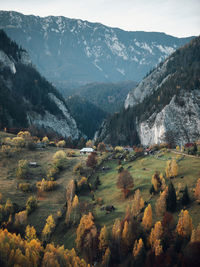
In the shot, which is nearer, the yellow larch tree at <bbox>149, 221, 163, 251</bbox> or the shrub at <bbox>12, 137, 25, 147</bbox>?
the yellow larch tree at <bbox>149, 221, 163, 251</bbox>

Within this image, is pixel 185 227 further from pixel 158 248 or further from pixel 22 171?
pixel 22 171

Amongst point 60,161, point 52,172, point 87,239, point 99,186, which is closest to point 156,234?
point 87,239

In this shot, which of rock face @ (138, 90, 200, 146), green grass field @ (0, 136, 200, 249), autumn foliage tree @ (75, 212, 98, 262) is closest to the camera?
autumn foliage tree @ (75, 212, 98, 262)

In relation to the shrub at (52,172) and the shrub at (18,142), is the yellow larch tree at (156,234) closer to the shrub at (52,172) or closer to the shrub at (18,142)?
the shrub at (52,172)

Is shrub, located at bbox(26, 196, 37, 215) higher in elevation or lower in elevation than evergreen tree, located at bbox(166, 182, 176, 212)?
lower

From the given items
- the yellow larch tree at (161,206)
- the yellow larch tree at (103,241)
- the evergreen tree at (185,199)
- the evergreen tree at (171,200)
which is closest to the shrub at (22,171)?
the yellow larch tree at (103,241)

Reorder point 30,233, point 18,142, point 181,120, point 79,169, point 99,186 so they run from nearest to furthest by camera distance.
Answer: point 30,233, point 99,186, point 79,169, point 18,142, point 181,120

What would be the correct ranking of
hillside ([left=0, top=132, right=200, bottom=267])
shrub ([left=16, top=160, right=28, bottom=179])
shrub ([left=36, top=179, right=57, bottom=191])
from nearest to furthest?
hillside ([left=0, top=132, right=200, bottom=267]) → shrub ([left=36, top=179, right=57, bottom=191]) → shrub ([left=16, top=160, right=28, bottom=179])

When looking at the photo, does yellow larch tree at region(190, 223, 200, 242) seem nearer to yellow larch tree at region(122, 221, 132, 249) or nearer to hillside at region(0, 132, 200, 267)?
hillside at region(0, 132, 200, 267)

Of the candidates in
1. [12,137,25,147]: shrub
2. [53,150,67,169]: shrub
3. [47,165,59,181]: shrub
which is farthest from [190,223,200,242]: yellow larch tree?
[12,137,25,147]: shrub

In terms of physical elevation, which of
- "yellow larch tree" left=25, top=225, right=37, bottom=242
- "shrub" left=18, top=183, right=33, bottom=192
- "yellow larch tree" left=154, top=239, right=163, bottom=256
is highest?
"yellow larch tree" left=154, top=239, right=163, bottom=256
